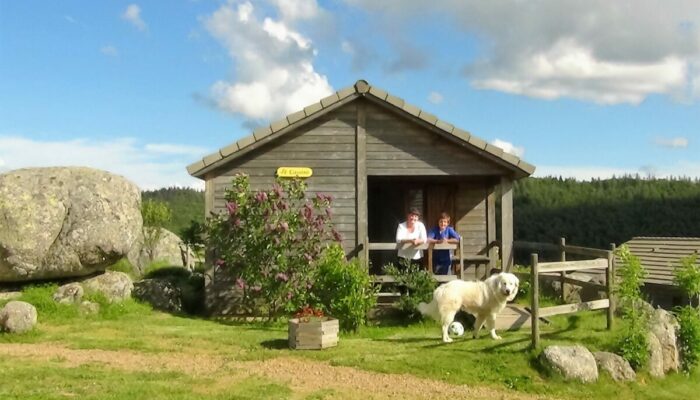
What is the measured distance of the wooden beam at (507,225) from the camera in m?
16.0

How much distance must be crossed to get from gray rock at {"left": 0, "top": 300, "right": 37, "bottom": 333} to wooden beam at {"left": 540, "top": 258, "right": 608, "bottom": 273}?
9.03 metres

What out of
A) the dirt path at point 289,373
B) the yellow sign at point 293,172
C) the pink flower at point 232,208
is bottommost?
the dirt path at point 289,373

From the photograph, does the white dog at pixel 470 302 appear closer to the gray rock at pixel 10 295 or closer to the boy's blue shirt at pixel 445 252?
the boy's blue shirt at pixel 445 252

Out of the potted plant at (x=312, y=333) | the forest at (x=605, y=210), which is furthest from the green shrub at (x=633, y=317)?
the forest at (x=605, y=210)

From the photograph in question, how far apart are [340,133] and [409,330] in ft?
15.4

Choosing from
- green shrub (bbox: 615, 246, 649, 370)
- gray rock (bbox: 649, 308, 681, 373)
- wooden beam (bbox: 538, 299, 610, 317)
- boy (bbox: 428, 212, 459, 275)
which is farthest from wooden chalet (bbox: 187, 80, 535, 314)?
gray rock (bbox: 649, 308, 681, 373)

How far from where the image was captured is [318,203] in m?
15.4

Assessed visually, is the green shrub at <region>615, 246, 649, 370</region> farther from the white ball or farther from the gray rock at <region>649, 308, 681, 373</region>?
the white ball

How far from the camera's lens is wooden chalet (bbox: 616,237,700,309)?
19.7 meters

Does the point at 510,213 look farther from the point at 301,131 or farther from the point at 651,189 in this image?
the point at 651,189

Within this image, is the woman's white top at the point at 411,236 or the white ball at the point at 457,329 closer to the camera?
the white ball at the point at 457,329

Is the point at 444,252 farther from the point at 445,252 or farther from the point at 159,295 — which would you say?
the point at 159,295

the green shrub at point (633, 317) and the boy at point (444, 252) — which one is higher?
the boy at point (444, 252)

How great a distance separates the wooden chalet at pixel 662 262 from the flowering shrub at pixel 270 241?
28.9 ft
